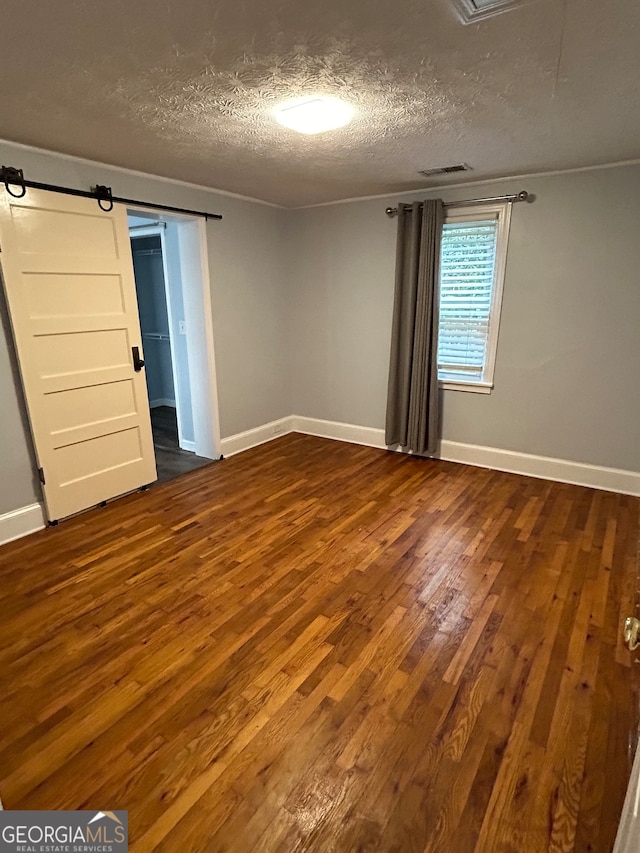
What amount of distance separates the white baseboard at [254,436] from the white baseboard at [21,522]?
66.7 inches

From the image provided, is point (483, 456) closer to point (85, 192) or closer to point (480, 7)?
point (480, 7)

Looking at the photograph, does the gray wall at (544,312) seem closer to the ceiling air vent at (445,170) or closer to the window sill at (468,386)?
the window sill at (468,386)

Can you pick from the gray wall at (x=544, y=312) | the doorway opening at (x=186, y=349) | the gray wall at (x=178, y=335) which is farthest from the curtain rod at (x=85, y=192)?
the gray wall at (x=544, y=312)

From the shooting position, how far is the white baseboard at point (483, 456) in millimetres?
3496

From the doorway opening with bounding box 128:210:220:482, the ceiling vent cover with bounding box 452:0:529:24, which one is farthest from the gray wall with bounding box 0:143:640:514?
the ceiling vent cover with bounding box 452:0:529:24

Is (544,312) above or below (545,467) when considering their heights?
above

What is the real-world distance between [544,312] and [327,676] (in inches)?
125

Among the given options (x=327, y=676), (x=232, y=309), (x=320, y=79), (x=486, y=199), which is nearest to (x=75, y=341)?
(x=232, y=309)

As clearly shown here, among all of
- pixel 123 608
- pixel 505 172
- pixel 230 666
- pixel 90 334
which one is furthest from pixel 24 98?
pixel 505 172

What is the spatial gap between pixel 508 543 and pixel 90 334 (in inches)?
126

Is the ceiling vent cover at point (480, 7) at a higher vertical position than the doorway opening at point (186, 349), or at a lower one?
higher

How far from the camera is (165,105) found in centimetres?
206

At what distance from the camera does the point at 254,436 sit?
472cm

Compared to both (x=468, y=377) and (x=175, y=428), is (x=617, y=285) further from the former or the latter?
(x=175, y=428)
